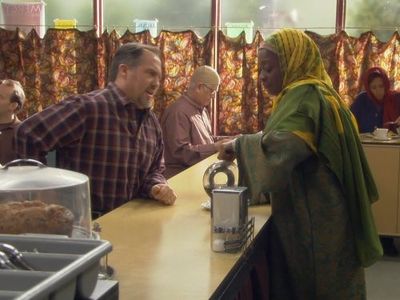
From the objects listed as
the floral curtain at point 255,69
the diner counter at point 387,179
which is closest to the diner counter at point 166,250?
the diner counter at point 387,179

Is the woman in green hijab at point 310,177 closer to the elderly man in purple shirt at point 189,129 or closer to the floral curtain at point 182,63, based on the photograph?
the elderly man in purple shirt at point 189,129

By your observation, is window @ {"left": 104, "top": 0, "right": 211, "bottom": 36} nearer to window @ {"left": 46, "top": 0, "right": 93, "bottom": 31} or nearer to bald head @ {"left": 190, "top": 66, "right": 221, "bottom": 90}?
window @ {"left": 46, "top": 0, "right": 93, "bottom": 31}

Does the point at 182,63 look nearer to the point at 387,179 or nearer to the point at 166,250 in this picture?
the point at 387,179

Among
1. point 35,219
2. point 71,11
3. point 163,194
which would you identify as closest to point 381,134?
point 163,194

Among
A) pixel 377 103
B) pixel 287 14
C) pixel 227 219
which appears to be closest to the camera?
pixel 227 219

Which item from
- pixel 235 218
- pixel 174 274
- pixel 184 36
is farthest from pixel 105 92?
pixel 184 36

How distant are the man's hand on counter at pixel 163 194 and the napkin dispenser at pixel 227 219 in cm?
65

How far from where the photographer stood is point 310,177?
2209 mm

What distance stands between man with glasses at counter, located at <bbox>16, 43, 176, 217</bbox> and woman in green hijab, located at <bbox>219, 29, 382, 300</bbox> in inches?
16.1

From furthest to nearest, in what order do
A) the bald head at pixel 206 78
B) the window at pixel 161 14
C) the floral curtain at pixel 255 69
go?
the window at pixel 161 14
the floral curtain at pixel 255 69
the bald head at pixel 206 78

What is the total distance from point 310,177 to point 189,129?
2.15 metres

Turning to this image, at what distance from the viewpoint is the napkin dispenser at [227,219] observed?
1.85 meters

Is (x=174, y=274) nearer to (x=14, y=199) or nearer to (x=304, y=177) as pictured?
(x=14, y=199)

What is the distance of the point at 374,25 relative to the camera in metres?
5.61
